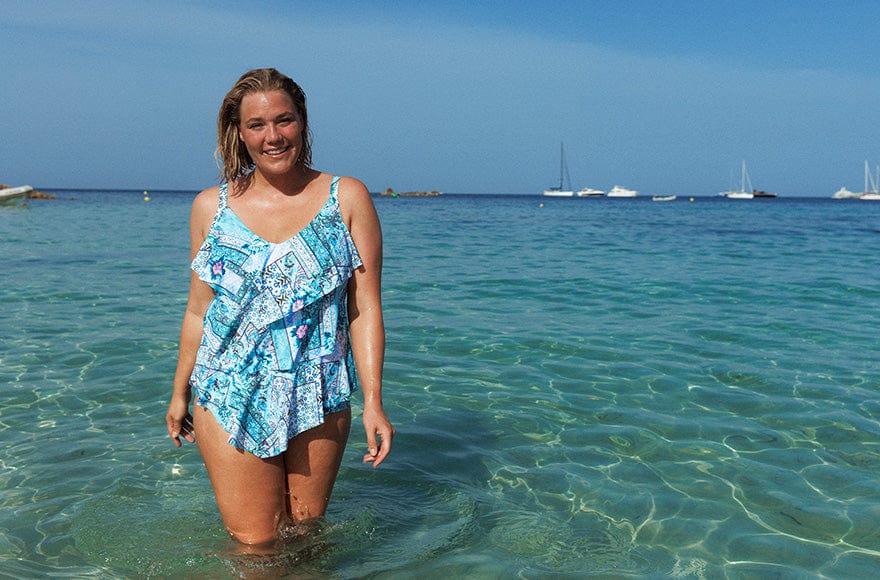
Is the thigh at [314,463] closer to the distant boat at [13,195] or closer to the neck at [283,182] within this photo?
the neck at [283,182]

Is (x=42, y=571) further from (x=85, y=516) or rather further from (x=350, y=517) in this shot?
(x=350, y=517)

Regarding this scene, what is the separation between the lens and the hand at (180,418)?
3.40m

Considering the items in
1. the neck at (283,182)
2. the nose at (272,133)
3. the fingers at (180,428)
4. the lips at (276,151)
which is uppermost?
the nose at (272,133)

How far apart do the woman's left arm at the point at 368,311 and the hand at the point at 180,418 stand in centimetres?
82

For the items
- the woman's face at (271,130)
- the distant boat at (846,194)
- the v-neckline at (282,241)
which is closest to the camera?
the woman's face at (271,130)

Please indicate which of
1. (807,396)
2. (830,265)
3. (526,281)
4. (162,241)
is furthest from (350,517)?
(162,241)

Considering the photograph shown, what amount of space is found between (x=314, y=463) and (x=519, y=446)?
98.8 inches

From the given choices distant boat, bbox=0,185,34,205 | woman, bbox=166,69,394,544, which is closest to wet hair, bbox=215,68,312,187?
woman, bbox=166,69,394,544

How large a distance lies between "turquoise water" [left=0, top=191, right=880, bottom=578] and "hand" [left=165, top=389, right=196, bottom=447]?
1.89 feet

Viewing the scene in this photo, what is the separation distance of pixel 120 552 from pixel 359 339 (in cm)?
178

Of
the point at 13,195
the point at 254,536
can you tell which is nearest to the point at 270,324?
the point at 254,536

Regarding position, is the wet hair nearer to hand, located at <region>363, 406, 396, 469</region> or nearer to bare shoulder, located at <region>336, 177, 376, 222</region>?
bare shoulder, located at <region>336, 177, 376, 222</region>

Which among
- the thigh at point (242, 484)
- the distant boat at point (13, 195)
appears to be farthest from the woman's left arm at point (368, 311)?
the distant boat at point (13, 195)

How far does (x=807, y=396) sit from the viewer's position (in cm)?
643
